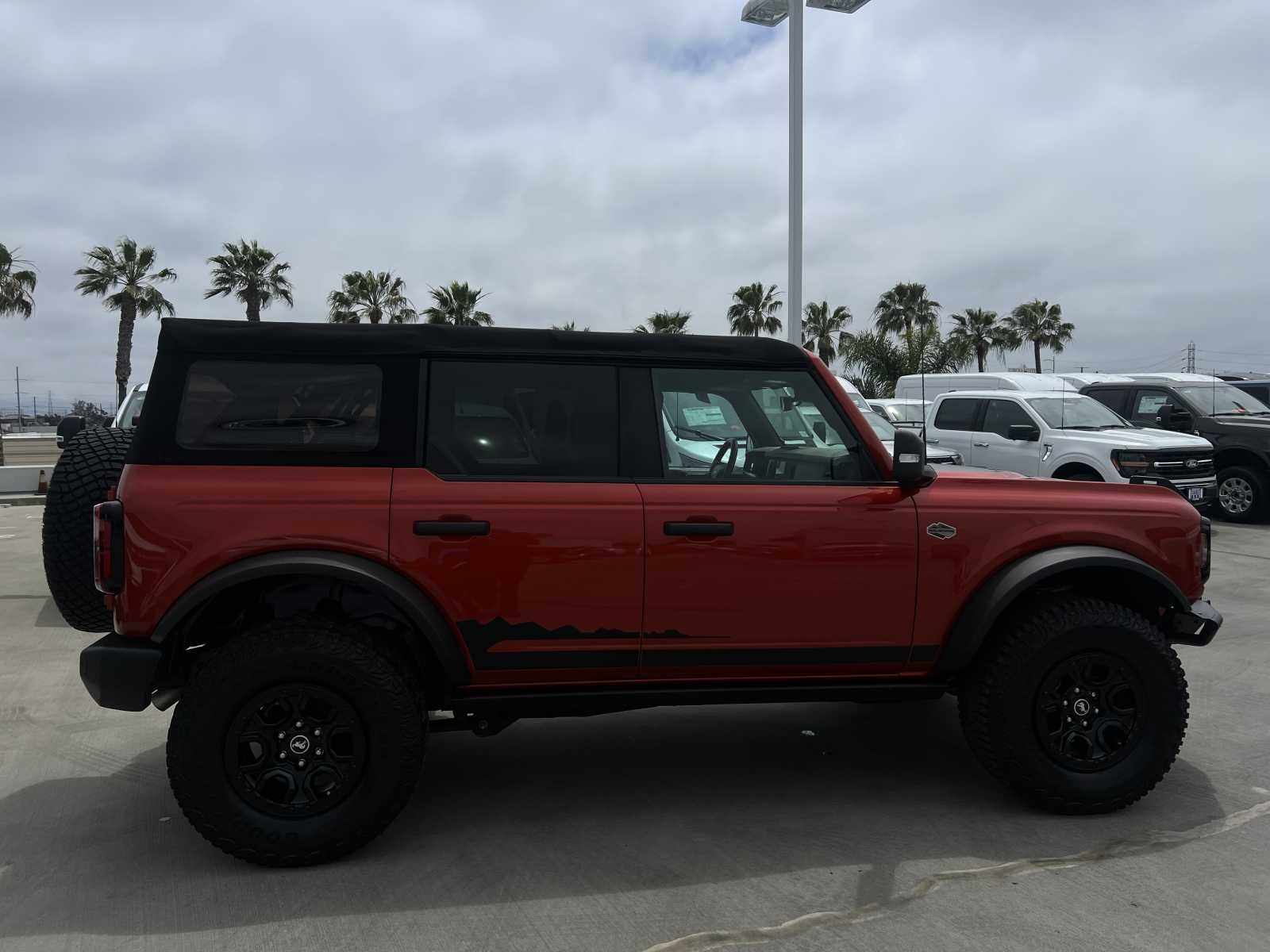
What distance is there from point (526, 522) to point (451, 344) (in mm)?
724

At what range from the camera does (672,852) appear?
340 cm

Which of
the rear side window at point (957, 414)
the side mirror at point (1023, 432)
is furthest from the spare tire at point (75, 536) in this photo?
the rear side window at point (957, 414)

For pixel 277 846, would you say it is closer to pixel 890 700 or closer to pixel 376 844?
pixel 376 844

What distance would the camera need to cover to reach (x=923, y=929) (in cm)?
287

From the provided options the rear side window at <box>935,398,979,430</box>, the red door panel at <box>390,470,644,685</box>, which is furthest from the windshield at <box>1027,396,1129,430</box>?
the red door panel at <box>390,470,644,685</box>

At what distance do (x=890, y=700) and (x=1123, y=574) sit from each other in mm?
1079

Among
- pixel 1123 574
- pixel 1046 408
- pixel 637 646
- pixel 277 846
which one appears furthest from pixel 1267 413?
pixel 277 846

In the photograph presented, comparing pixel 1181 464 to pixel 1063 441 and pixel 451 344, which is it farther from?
pixel 451 344

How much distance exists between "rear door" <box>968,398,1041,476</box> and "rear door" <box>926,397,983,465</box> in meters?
0.09

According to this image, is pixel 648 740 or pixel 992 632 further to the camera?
pixel 648 740

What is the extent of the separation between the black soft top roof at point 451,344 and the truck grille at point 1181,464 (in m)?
8.85

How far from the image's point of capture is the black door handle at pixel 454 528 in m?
3.30

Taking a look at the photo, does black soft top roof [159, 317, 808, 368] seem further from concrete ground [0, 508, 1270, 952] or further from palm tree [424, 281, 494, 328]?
palm tree [424, 281, 494, 328]

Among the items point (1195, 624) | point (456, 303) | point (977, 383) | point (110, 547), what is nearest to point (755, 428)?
point (1195, 624)
